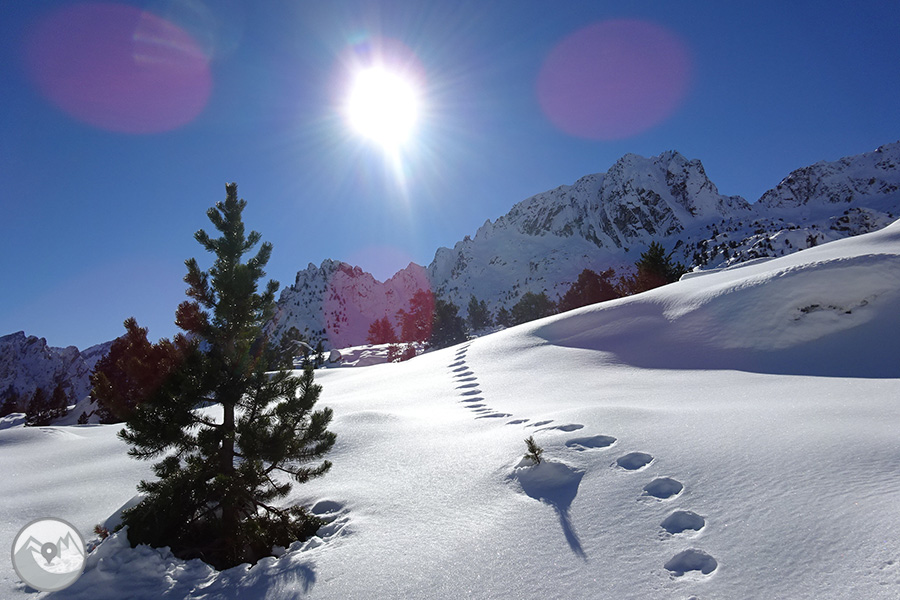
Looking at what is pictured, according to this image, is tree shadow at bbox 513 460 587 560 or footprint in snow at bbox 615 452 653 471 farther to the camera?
footprint in snow at bbox 615 452 653 471

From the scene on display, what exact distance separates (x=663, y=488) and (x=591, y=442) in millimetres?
1151

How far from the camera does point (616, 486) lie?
3.51 metres

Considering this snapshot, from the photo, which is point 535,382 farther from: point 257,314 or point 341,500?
point 257,314

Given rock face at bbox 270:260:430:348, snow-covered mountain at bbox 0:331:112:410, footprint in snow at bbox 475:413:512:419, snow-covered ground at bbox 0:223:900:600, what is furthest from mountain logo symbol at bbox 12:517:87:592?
snow-covered mountain at bbox 0:331:112:410

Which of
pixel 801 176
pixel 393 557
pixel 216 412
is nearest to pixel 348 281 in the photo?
pixel 216 412

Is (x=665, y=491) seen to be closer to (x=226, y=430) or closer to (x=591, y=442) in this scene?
(x=591, y=442)

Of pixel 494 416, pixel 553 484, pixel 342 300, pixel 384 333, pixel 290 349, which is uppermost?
pixel 342 300

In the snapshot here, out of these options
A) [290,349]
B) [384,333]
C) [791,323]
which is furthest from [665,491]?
[384,333]

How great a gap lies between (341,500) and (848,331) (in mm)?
10248

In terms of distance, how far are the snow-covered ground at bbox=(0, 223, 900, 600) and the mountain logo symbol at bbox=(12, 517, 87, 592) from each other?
4.9 inches

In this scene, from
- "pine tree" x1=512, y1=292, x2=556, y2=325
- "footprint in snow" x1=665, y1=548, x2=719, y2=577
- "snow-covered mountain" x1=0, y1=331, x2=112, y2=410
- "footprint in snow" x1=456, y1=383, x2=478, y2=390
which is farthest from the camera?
"snow-covered mountain" x1=0, y1=331, x2=112, y2=410

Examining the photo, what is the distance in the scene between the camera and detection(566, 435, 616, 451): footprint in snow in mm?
4395

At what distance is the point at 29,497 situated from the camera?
589 cm

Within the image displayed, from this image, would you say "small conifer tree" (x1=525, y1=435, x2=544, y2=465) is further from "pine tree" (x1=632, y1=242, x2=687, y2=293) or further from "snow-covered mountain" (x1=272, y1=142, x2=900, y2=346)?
"snow-covered mountain" (x1=272, y1=142, x2=900, y2=346)
